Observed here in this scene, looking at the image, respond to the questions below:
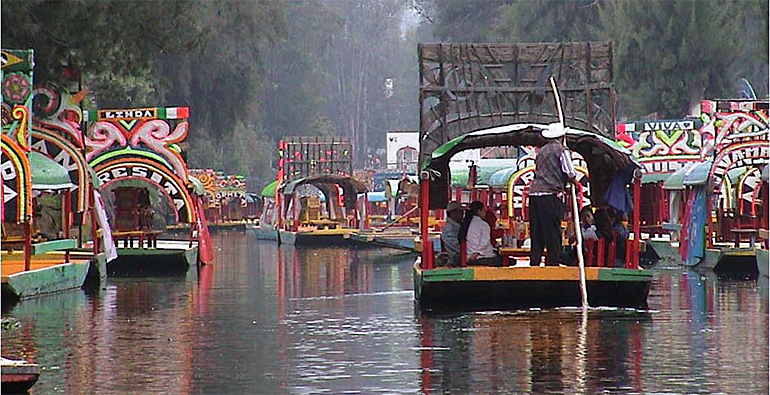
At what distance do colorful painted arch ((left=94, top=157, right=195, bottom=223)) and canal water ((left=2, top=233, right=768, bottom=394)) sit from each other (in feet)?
19.9

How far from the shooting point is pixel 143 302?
2212 cm

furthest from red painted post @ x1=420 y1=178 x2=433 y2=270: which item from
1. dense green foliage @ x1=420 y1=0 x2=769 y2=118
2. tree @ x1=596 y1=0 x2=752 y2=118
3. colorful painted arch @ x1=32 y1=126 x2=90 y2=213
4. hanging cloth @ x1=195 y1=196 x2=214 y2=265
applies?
tree @ x1=596 y1=0 x2=752 y2=118

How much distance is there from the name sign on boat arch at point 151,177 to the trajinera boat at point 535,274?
11.2 m

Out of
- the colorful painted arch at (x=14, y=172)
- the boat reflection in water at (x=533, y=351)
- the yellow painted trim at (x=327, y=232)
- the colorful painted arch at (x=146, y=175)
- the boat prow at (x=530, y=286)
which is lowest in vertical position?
the boat reflection in water at (x=533, y=351)

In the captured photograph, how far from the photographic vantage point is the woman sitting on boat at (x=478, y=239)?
1945cm

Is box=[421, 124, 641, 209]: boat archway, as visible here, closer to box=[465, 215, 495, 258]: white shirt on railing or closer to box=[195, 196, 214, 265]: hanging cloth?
box=[465, 215, 495, 258]: white shirt on railing

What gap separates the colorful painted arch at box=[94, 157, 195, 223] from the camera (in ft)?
98.3

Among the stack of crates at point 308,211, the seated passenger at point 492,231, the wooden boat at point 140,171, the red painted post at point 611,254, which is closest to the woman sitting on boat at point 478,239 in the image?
the seated passenger at point 492,231

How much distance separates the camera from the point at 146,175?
3042 centimetres

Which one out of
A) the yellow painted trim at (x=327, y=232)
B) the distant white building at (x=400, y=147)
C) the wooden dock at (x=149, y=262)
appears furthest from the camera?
the distant white building at (x=400, y=147)

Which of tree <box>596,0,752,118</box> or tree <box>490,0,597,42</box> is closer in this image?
tree <box>596,0,752,118</box>

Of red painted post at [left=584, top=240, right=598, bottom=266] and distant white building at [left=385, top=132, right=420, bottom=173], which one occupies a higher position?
distant white building at [left=385, top=132, right=420, bottom=173]

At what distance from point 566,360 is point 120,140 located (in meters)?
17.5

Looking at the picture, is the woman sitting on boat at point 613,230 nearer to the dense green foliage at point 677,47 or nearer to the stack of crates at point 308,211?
the dense green foliage at point 677,47
